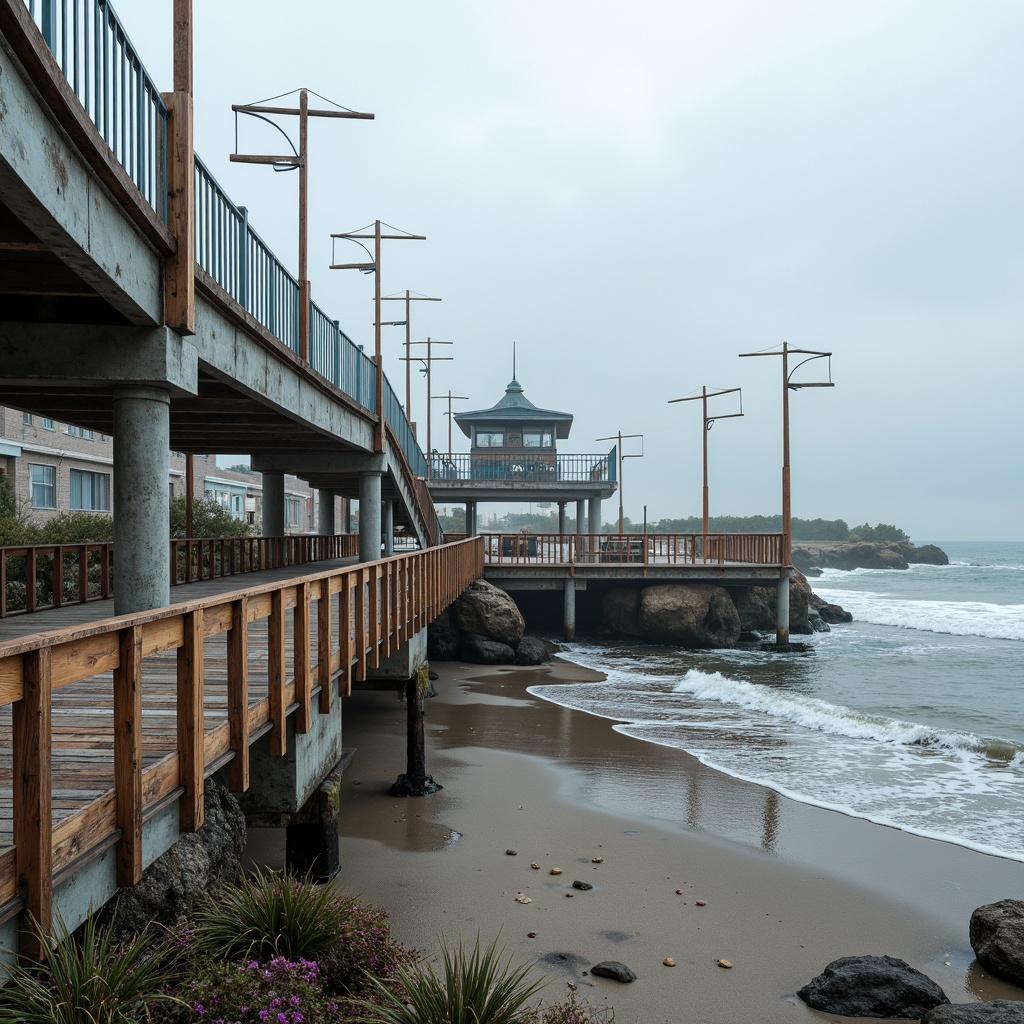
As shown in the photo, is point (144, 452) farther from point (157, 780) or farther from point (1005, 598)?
point (1005, 598)

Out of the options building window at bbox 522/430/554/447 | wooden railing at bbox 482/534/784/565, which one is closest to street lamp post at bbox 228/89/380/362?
wooden railing at bbox 482/534/784/565

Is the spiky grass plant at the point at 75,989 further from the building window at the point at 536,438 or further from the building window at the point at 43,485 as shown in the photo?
the building window at the point at 536,438

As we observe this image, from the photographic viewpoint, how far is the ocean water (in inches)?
472

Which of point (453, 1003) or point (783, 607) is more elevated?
point (453, 1003)

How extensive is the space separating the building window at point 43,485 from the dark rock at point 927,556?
116096mm

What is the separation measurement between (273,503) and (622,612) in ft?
46.2

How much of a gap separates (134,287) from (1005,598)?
2868 inches

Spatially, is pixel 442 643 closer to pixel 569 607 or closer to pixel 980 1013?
pixel 569 607

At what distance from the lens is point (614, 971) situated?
21.4ft

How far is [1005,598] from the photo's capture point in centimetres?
6744

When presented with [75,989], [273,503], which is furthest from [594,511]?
[75,989]

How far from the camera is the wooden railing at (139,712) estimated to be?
3.10 metres

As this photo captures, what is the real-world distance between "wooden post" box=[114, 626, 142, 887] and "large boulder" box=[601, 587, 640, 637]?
92.3 ft

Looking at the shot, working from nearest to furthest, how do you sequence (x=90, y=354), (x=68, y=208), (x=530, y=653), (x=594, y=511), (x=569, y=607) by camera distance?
(x=68, y=208) → (x=90, y=354) → (x=530, y=653) → (x=569, y=607) → (x=594, y=511)
